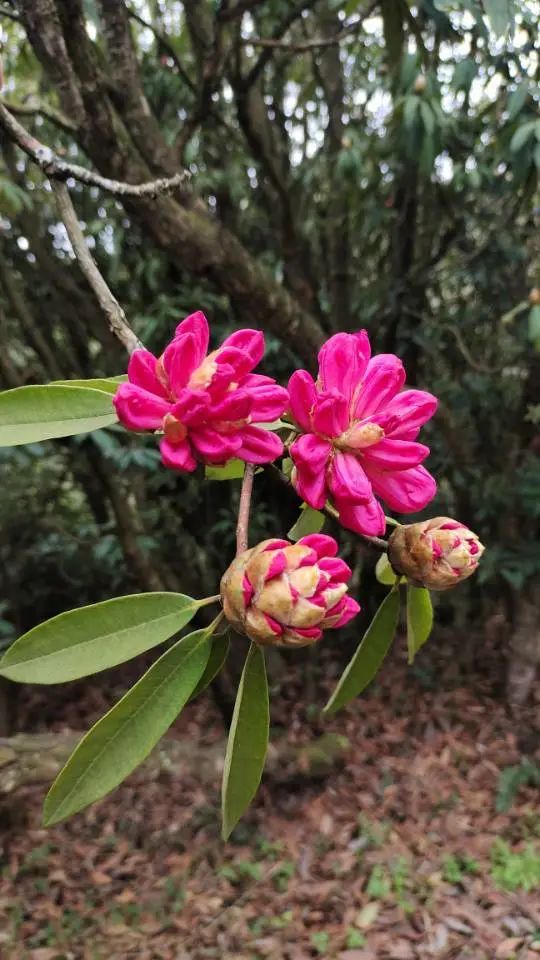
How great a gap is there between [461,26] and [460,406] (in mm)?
1337

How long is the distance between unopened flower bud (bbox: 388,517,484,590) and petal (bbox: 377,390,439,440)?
0.07 m

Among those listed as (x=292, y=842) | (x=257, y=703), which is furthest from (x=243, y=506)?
(x=292, y=842)

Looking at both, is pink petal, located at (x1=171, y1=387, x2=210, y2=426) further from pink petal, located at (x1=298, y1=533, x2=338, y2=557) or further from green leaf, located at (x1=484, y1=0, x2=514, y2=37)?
green leaf, located at (x1=484, y1=0, x2=514, y2=37)

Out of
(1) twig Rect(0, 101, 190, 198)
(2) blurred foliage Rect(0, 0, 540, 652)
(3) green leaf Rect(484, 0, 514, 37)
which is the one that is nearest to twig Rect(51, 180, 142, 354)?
(1) twig Rect(0, 101, 190, 198)

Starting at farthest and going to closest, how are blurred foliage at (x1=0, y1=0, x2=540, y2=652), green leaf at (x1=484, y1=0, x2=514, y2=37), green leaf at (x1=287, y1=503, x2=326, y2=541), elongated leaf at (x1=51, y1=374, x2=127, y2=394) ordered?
blurred foliage at (x1=0, y1=0, x2=540, y2=652), green leaf at (x1=484, y1=0, x2=514, y2=37), green leaf at (x1=287, y1=503, x2=326, y2=541), elongated leaf at (x1=51, y1=374, x2=127, y2=394)

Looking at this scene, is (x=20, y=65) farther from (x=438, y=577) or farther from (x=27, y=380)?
(x=438, y=577)

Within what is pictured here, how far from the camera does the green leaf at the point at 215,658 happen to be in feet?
1.86

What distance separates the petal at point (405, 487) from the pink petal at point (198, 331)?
147 millimetres

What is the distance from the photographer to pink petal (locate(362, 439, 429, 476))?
50 centimetres

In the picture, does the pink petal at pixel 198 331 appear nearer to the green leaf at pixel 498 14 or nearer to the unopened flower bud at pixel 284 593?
the unopened flower bud at pixel 284 593

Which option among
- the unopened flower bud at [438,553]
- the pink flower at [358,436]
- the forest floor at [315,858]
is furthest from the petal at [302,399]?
the forest floor at [315,858]

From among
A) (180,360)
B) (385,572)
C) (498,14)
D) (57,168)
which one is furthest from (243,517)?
(498,14)

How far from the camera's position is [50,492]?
283 cm

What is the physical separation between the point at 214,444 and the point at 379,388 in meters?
0.13
